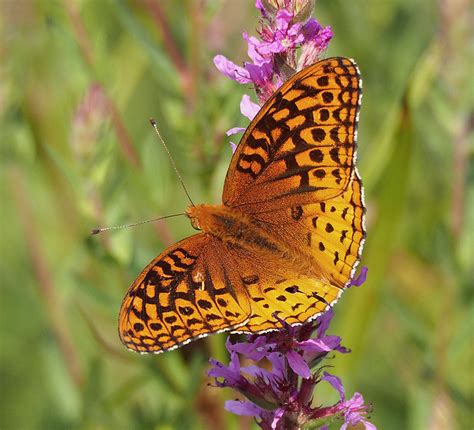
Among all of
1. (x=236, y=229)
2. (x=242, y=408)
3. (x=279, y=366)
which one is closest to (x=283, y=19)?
(x=236, y=229)

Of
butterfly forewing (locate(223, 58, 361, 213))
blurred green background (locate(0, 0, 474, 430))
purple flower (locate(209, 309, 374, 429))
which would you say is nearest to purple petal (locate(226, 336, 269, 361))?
purple flower (locate(209, 309, 374, 429))

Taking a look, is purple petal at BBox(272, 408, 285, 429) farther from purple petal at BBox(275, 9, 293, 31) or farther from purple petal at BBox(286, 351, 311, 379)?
purple petal at BBox(275, 9, 293, 31)

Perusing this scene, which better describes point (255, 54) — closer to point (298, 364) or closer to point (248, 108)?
point (248, 108)

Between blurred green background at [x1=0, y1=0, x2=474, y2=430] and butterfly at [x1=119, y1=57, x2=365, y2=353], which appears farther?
blurred green background at [x1=0, y1=0, x2=474, y2=430]

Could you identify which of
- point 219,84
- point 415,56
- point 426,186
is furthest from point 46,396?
point 415,56

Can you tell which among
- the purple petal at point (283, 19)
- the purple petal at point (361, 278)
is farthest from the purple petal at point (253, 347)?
the purple petal at point (283, 19)

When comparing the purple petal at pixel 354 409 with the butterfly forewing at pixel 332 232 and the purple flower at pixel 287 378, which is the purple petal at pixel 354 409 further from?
the butterfly forewing at pixel 332 232
